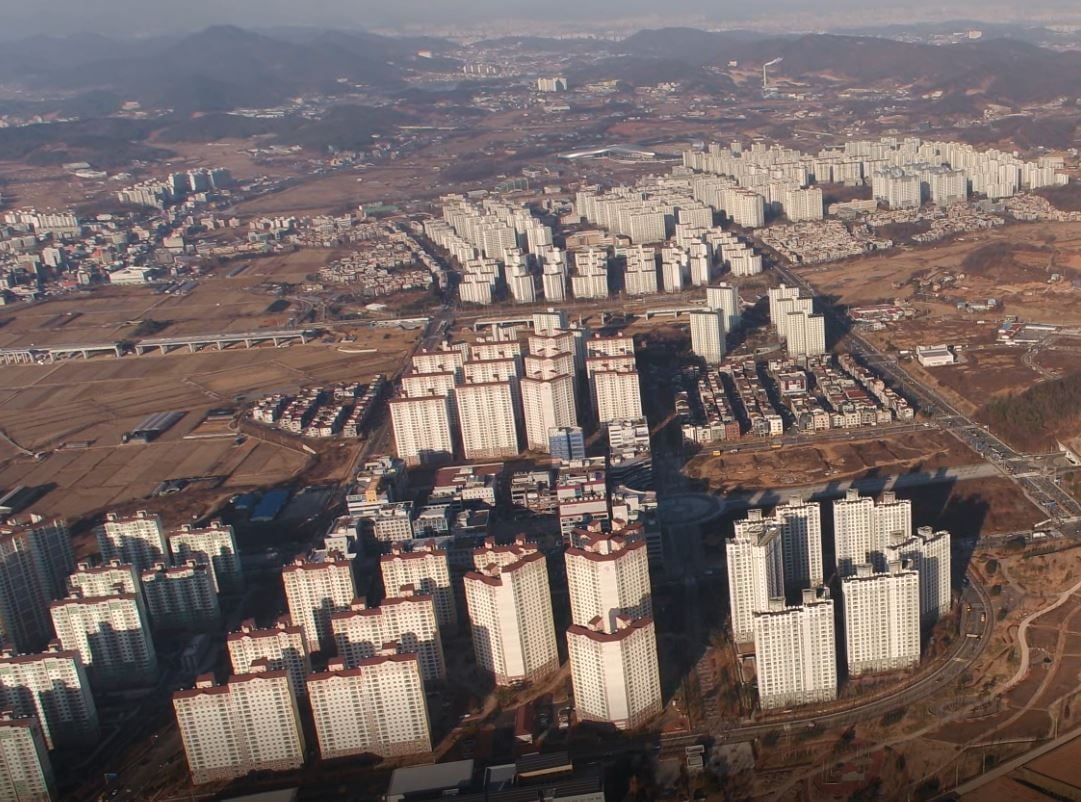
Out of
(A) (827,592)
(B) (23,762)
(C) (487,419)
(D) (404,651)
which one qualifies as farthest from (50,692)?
(C) (487,419)

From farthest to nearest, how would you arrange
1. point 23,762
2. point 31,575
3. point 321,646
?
1. point 31,575
2. point 321,646
3. point 23,762

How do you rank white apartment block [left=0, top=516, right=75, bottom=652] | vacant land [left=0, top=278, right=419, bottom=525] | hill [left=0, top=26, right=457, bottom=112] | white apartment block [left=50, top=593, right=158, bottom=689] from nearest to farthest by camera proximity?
white apartment block [left=50, top=593, right=158, bottom=689]
white apartment block [left=0, top=516, right=75, bottom=652]
vacant land [left=0, top=278, right=419, bottom=525]
hill [left=0, top=26, right=457, bottom=112]

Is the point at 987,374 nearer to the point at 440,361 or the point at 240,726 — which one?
the point at 440,361

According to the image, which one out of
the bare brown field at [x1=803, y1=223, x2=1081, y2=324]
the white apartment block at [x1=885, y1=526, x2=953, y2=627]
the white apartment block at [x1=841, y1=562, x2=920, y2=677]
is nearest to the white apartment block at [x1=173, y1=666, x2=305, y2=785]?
the white apartment block at [x1=841, y1=562, x2=920, y2=677]

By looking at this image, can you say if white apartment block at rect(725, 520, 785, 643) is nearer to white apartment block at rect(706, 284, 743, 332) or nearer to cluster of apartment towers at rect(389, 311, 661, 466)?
cluster of apartment towers at rect(389, 311, 661, 466)

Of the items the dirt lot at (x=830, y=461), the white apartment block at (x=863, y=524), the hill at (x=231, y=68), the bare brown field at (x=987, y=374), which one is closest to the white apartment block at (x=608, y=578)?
the white apartment block at (x=863, y=524)

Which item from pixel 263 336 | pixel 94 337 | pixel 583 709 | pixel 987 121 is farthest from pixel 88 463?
pixel 987 121
